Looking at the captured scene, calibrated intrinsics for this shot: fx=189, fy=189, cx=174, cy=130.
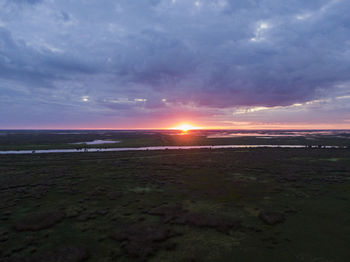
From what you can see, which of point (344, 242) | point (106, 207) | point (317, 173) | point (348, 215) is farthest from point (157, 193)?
point (317, 173)

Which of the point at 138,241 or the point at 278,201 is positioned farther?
the point at 278,201

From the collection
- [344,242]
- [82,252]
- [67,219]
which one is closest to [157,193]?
[67,219]

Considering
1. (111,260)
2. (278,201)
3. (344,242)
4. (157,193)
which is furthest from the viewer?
(157,193)

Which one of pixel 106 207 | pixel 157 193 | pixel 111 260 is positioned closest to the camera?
pixel 111 260

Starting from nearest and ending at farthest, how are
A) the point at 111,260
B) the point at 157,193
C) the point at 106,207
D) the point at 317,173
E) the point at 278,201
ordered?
the point at 111,260, the point at 106,207, the point at 278,201, the point at 157,193, the point at 317,173

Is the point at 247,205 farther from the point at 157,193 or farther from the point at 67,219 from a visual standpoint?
the point at 67,219

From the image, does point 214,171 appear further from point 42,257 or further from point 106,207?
point 42,257
